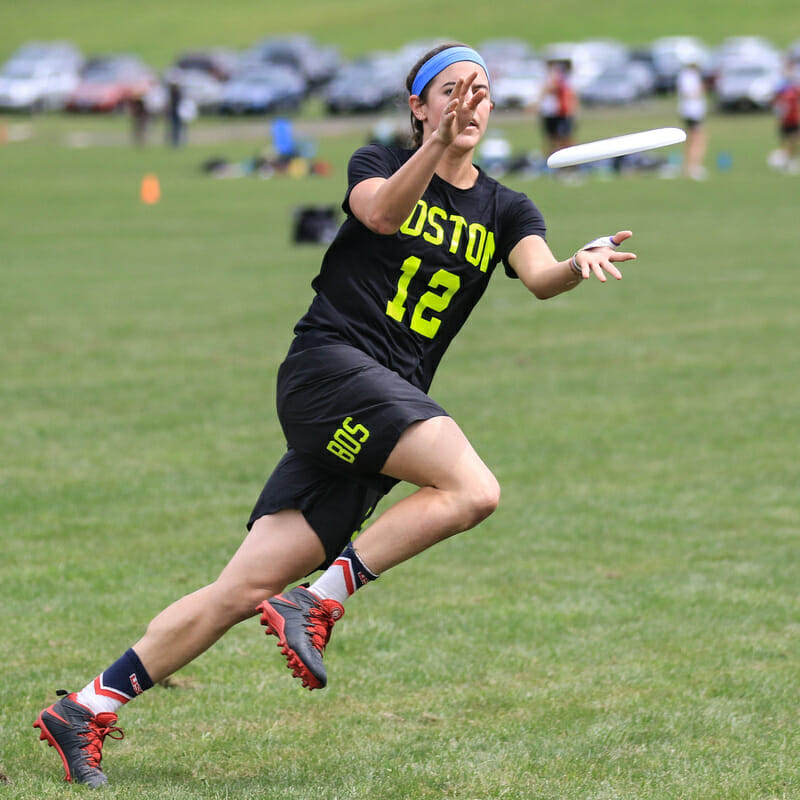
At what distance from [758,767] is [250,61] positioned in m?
61.2

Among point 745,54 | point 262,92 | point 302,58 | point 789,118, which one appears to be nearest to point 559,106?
point 789,118

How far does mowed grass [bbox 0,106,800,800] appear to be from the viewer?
455 centimetres

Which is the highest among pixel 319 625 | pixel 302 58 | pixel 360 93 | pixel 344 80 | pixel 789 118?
pixel 302 58

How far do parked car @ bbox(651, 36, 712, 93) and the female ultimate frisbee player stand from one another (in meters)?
52.2

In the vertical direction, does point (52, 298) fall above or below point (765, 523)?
above

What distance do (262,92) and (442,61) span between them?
162 feet

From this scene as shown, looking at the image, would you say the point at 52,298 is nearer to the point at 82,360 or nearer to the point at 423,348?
the point at 82,360

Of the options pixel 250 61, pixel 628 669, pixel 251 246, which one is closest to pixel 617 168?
pixel 251 246

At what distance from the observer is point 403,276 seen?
432cm

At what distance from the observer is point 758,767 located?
4.37 meters

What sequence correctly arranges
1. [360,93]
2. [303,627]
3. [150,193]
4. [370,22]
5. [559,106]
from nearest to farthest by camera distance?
[303,627]
[150,193]
[559,106]
[360,93]
[370,22]

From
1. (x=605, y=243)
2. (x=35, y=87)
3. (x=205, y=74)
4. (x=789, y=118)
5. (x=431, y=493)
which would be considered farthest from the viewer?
(x=205, y=74)

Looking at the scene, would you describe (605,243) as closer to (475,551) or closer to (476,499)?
(476,499)

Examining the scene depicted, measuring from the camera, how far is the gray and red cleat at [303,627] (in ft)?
12.7
